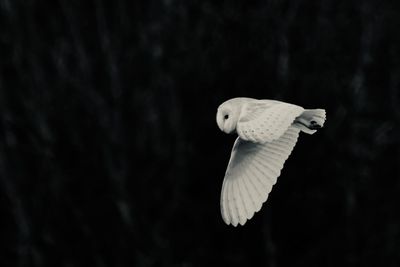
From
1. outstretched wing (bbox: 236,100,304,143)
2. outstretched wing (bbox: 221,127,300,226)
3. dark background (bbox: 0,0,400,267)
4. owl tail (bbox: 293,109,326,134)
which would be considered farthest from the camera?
dark background (bbox: 0,0,400,267)

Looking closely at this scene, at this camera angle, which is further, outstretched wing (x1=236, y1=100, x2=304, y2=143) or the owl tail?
the owl tail

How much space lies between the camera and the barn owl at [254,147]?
4137mm

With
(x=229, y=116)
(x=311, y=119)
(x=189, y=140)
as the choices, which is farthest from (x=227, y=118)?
(x=189, y=140)

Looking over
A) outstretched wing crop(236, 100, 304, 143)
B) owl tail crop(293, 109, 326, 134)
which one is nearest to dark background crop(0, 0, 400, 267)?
owl tail crop(293, 109, 326, 134)

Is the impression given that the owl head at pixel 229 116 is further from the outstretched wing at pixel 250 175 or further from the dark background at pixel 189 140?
the dark background at pixel 189 140

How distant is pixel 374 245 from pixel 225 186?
553 centimetres

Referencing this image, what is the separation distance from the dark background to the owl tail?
14.3 feet

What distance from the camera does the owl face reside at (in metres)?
4.38

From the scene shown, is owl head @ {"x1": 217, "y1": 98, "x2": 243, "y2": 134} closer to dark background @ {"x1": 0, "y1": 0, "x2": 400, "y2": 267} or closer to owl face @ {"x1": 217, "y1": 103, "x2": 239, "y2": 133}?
owl face @ {"x1": 217, "y1": 103, "x2": 239, "y2": 133}

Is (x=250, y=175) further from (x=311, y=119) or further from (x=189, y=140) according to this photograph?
(x=189, y=140)

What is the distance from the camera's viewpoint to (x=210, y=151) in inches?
362

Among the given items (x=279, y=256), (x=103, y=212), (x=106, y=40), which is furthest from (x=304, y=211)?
(x=106, y=40)

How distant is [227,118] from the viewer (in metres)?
4.48

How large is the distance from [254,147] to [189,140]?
4.77 metres
